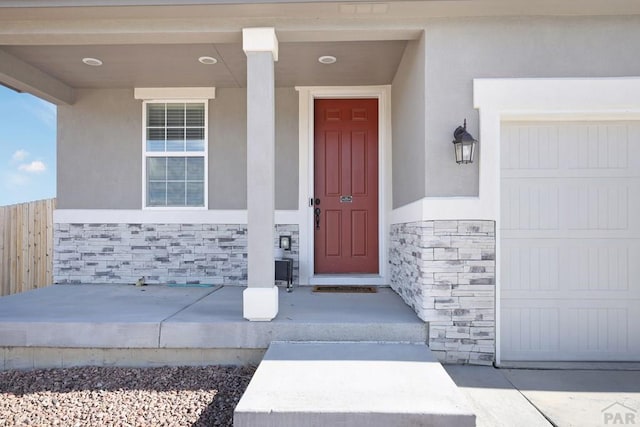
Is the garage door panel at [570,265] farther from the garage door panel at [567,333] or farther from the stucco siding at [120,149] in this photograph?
the stucco siding at [120,149]

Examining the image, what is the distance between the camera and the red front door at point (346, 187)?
529cm

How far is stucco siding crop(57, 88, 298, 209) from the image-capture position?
5.31 meters

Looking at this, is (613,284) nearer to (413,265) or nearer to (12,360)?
(413,265)

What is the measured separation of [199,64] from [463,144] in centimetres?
303

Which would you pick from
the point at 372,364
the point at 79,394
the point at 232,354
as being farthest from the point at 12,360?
the point at 372,364

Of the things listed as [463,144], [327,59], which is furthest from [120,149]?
[463,144]

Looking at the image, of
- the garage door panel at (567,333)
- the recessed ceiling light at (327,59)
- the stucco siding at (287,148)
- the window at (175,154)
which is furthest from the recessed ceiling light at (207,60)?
the garage door panel at (567,333)

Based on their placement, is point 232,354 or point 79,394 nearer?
point 79,394

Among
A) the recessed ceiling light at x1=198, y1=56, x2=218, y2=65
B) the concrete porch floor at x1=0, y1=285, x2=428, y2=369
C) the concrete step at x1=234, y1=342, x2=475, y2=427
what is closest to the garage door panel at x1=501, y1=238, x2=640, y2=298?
the concrete porch floor at x1=0, y1=285, x2=428, y2=369

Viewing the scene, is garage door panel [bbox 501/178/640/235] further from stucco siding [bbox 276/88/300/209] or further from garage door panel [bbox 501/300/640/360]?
stucco siding [bbox 276/88/300/209]

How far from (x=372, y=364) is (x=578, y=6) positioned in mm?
3271

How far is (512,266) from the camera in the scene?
350cm

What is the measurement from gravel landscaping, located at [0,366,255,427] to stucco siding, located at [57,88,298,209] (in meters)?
2.50

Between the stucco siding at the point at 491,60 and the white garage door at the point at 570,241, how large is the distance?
44 centimetres
